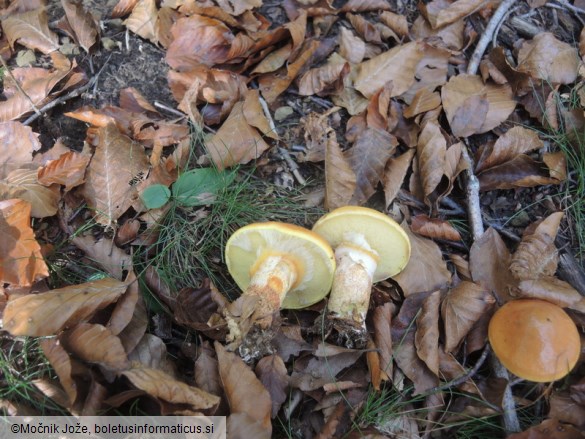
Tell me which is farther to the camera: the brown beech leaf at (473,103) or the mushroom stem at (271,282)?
the brown beech leaf at (473,103)

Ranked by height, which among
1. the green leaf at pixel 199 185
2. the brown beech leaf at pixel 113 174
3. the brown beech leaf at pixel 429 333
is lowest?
the brown beech leaf at pixel 429 333

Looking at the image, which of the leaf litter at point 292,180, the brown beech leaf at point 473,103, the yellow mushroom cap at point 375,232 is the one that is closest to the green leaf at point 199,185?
the leaf litter at point 292,180

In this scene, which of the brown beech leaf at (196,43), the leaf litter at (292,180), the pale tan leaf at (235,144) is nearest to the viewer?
the leaf litter at (292,180)

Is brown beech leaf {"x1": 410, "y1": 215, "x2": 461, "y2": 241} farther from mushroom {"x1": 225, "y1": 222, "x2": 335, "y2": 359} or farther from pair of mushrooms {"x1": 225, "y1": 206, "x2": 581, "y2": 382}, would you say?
mushroom {"x1": 225, "y1": 222, "x2": 335, "y2": 359}

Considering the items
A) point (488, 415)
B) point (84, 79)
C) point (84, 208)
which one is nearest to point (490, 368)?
point (488, 415)

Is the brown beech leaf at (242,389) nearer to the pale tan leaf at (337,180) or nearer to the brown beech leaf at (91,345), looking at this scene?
the brown beech leaf at (91,345)

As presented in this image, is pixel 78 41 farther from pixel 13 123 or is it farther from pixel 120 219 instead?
pixel 120 219

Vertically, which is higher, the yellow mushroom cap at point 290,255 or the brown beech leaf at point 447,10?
the brown beech leaf at point 447,10
